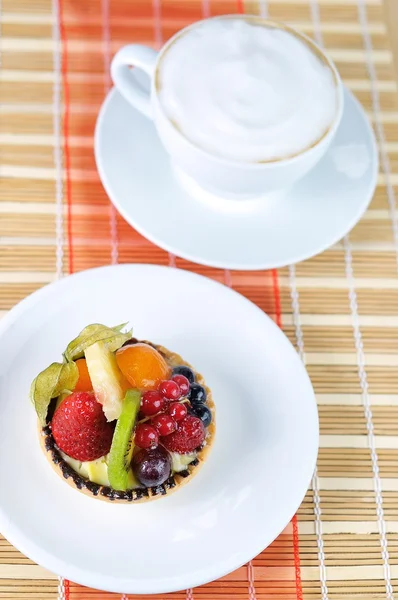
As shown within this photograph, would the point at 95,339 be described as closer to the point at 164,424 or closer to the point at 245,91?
the point at 164,424

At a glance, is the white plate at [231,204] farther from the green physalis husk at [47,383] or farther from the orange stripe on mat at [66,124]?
the green physalis husk at [47,383]

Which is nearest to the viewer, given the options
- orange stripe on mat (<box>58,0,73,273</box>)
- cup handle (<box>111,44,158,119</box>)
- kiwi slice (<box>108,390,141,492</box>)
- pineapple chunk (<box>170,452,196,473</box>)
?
kiwi slice (<box>108,390,141,492</box>)

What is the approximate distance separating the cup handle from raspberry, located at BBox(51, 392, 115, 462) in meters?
0.60

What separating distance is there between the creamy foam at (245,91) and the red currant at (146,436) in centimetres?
49

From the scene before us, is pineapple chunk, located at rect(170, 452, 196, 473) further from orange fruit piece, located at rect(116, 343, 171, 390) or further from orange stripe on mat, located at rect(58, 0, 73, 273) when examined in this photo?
orange stripe on mat, located at rect(58, 0, 73, 273)

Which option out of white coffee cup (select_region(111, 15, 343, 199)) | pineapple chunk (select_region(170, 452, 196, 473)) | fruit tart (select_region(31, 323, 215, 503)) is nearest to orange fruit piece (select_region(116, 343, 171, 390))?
fruit tart (select_region(31, 323, 215, 503))

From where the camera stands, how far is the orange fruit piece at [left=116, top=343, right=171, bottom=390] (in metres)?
1.21

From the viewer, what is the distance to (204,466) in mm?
1294

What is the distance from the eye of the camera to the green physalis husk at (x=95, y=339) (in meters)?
1.17

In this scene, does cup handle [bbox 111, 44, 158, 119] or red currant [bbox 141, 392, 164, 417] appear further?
cup handle [bbox 111, 44, 158, 119]

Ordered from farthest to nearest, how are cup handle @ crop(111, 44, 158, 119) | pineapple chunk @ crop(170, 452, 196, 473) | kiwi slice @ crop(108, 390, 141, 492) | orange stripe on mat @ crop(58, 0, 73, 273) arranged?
1. orange stripe on mat @ crop(58, 0, 73, 273)
2. cup handle @ crop(111, 44, 158, 119)
3. pineapple chunk @ crop(170, 452, 196, 473)
4. kiwi slice @ crop(108, 390, 141, 492)

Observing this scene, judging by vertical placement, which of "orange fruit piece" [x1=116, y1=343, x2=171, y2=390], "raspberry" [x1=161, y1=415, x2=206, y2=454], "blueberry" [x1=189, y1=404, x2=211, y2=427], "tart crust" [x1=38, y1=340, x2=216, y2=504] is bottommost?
"tart crust" [x1=38, y1=340, x2=216, y2=504]

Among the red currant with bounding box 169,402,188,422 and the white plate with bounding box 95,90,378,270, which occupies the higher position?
the white plate with bounding box 95,90,378,270

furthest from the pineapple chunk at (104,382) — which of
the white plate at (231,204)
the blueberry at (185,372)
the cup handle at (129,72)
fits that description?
the cup handle at (129,72)
